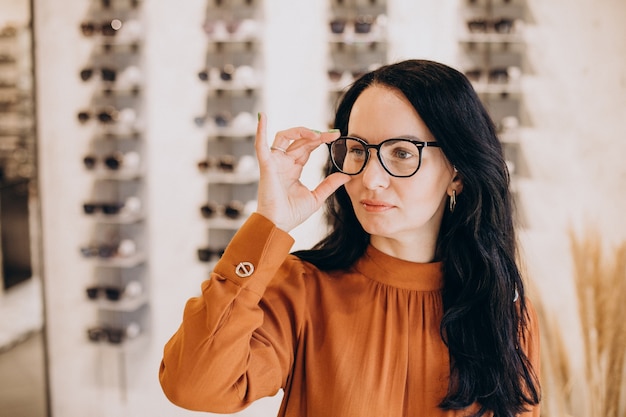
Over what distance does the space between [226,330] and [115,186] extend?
2.78 metres

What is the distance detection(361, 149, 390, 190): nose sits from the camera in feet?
3.77

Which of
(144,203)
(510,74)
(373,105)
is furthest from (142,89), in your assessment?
(373,105)

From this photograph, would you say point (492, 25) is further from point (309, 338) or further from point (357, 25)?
point (309, 338)

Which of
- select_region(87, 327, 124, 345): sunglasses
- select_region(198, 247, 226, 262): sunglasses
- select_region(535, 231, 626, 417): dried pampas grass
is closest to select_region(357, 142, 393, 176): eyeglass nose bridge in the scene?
select_region(535, 231, 626, 417): dried pampas grass

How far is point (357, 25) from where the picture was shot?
10.1ft

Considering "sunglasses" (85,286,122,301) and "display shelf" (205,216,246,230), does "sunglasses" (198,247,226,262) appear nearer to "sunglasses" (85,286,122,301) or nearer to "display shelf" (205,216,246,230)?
"display shelf" (205,216,246,230)

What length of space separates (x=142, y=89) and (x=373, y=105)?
2.63m

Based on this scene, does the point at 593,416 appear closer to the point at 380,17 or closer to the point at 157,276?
the point at 380,17

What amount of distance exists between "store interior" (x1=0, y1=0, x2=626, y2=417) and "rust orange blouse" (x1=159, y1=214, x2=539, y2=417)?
167cm

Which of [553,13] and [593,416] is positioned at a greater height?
[553,13]

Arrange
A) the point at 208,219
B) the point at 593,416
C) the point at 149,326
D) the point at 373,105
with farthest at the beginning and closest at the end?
the point at 149,326 → the point at 208,219 → the point at 593,416 → the point at 373,105

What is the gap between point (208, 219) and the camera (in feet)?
11.1

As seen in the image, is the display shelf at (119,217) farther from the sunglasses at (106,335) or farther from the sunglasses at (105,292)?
the sunglasses at (106,335)

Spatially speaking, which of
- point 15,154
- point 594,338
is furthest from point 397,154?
point 15,154
